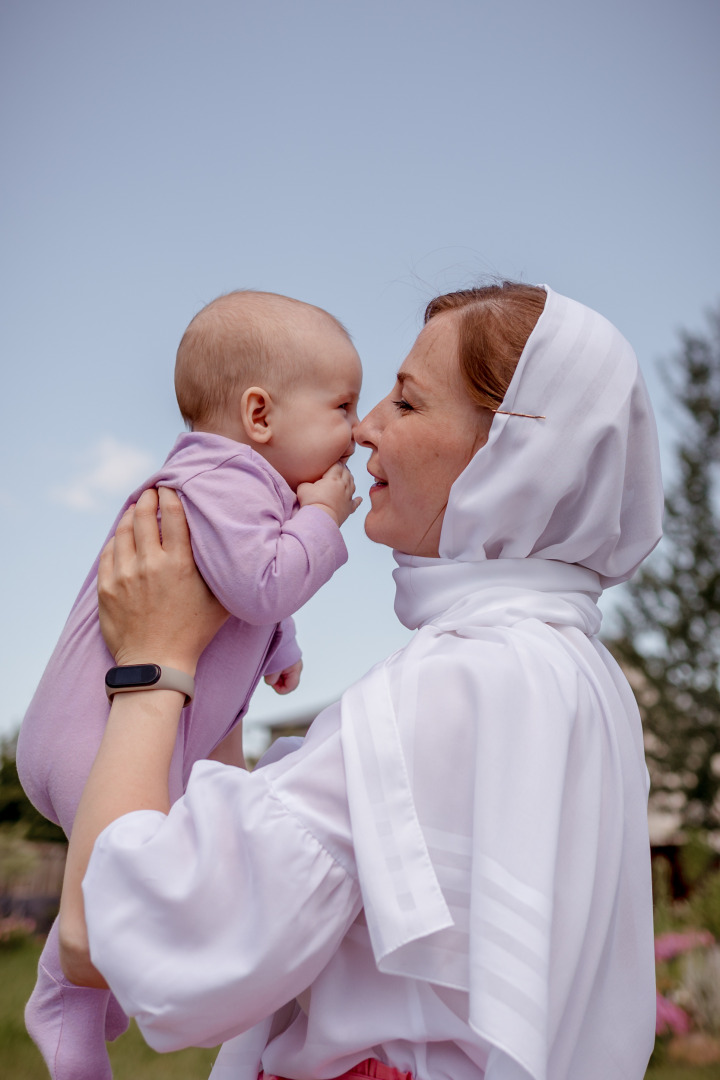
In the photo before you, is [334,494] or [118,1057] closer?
[334,494]

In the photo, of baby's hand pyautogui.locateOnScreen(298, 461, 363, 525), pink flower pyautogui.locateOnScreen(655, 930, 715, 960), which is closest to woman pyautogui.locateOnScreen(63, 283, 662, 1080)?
baby's hand pyautogui.locateOnScreen(298, 461, 363, 525)

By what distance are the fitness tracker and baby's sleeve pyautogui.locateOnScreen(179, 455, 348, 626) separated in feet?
0.76

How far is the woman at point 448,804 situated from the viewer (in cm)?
141

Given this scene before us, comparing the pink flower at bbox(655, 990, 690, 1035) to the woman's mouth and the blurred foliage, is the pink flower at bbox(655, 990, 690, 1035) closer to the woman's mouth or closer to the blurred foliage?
the blurred foliage

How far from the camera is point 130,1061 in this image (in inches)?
295

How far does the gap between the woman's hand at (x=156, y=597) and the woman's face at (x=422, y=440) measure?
15.4 inches

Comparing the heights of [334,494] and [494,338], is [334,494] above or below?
below

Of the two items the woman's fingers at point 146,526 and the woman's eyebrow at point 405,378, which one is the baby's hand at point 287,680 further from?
the woman's eyebrow at point 405,378

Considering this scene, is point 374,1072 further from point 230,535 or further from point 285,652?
point 285,652

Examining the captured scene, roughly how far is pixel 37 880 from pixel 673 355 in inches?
454

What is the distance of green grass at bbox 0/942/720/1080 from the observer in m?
7.22

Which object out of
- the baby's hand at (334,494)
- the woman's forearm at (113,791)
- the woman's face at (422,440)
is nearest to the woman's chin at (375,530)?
the woman's face at (422,440)

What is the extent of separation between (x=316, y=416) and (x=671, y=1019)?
6.79m

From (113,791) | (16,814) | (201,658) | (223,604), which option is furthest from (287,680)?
(16,814)
